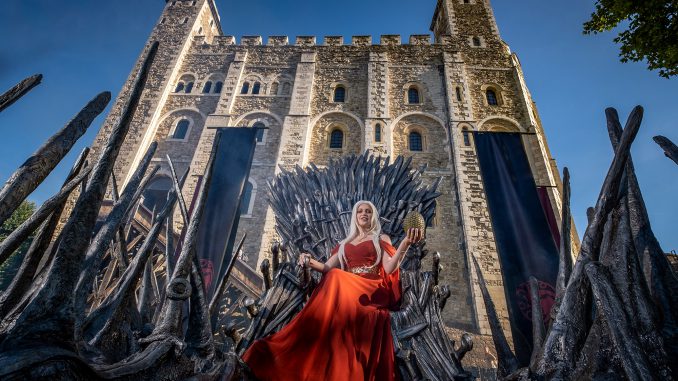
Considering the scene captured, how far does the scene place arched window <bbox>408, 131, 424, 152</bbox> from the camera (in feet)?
41.8

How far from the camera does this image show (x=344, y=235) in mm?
3805

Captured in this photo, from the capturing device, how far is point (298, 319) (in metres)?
2.45

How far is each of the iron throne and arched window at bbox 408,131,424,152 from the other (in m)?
8.63

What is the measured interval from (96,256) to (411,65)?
16.0 m

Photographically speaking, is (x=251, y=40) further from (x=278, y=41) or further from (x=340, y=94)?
(x=340, y=94)

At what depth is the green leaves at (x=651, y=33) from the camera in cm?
514

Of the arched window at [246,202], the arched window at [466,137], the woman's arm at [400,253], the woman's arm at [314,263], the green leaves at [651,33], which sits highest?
the arched window at [466,137]

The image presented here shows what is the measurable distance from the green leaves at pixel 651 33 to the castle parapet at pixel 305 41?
13.3 meters

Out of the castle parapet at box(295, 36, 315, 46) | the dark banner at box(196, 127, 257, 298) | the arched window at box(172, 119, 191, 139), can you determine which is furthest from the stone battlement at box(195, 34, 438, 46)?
the dark banner at box(196, 127, 257, 298)

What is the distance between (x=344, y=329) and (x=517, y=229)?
7.42m

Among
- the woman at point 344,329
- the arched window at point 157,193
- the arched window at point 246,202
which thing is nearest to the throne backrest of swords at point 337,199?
the woman at point 344,329

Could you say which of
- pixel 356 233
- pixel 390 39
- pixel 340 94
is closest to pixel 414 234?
pixel 356 233

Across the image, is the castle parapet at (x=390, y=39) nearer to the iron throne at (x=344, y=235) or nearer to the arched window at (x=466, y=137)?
the arched window at (x=466, y=137)

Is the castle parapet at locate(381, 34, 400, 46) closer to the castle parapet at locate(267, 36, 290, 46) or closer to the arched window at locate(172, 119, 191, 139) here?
the castle parapet at locate(267, 36, 290, 46)
